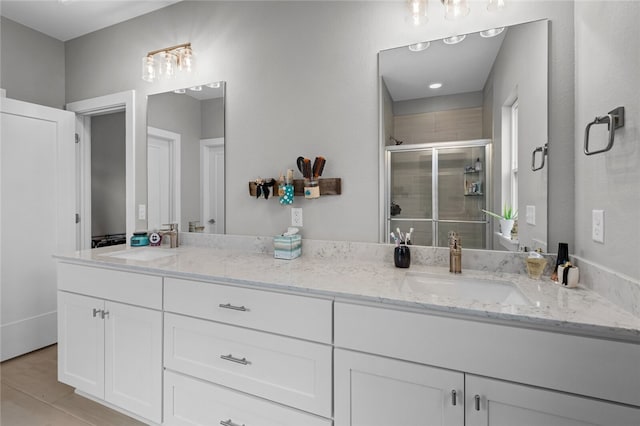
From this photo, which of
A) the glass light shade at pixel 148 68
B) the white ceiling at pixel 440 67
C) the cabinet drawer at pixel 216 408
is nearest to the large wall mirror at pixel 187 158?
the glass light shade at pixel 148 68

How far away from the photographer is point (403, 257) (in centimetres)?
156

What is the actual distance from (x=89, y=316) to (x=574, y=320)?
87.5 inches

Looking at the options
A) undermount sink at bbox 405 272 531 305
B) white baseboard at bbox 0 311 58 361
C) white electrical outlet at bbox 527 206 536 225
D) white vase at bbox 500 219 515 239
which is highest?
white electrical outlet at bbox 527 206 536 225

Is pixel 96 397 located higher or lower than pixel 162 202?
lower

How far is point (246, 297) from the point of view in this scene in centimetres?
133

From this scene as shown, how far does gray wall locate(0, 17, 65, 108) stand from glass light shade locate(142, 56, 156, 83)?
1.24 meters

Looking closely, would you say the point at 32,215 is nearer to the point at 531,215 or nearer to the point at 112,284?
the point at 112,284

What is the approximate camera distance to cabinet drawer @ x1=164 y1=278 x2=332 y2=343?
1.20m

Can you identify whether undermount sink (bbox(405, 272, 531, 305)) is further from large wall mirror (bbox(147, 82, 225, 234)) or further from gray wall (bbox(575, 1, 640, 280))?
large wall mirror (bbox(147, 82, 225, 234))

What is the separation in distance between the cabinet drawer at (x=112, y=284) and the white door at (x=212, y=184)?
67 centimetres

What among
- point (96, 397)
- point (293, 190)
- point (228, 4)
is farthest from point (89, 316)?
point (228, 4)

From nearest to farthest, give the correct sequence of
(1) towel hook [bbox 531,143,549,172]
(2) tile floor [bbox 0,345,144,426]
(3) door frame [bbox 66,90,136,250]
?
(1) towel hook [bbox 531,143,549,172], (2) tile floor [bbox 0,345,144,426], (3) door frame [bbox 66,90,136,250]

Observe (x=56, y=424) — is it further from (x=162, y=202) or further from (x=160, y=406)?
(x=162, y=202)

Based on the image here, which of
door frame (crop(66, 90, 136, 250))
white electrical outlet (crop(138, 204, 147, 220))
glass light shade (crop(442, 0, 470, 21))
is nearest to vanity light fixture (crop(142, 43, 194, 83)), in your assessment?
door frame (crop(66, 90, 136, 250))
